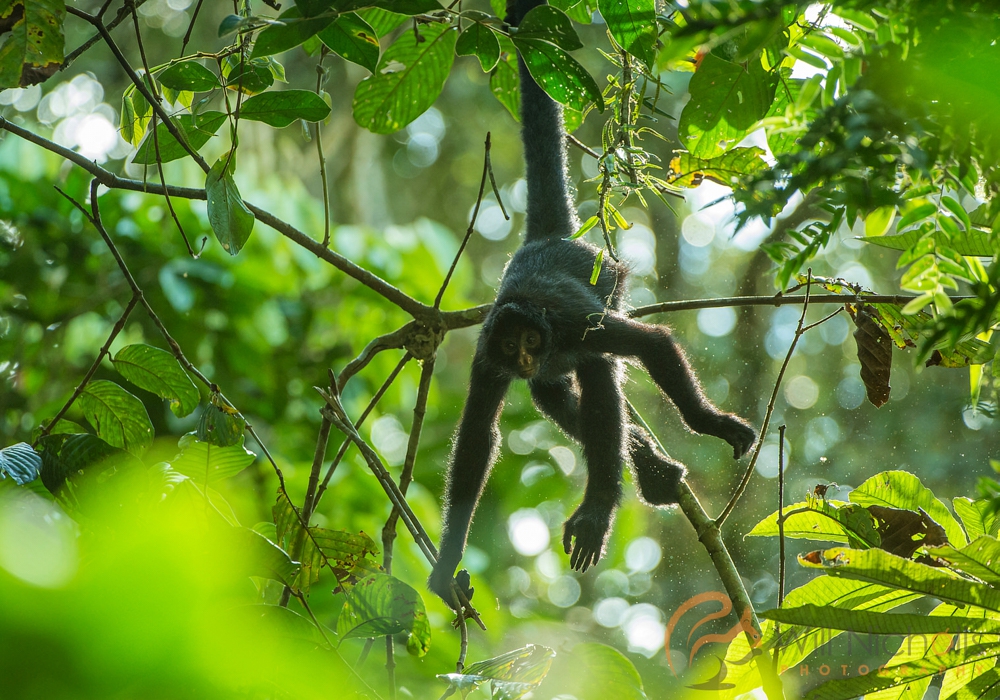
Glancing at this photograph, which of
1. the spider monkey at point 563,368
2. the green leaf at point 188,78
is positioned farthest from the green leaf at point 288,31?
the spider monkey at point 563,368

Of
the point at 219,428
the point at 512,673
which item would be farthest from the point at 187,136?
the point at 512,673

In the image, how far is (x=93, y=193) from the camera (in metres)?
2.20

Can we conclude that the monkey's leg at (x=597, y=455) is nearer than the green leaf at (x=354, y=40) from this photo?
No

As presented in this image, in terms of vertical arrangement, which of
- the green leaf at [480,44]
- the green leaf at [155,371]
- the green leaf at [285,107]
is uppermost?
the green leaf at [285,107]

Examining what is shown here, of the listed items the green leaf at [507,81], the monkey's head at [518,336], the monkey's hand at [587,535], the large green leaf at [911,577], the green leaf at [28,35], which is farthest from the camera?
the monkey's head at [518,336]

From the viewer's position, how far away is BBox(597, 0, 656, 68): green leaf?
187cm

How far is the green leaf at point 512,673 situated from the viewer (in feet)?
4.93

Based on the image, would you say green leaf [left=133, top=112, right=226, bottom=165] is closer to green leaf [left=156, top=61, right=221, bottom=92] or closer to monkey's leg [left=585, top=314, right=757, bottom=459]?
green leaf [left=156, top=61, right=221, bottom=92]

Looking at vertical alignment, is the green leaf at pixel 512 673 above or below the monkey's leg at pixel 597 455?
below

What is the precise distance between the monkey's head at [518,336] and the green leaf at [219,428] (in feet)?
5.57

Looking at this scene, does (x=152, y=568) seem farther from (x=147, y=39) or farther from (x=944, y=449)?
(x=147, y=39)

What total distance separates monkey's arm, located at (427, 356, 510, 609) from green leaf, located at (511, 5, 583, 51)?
2.23 m

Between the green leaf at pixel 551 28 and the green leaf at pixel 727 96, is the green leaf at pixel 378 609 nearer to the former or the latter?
the green leaf at pixel 551 28

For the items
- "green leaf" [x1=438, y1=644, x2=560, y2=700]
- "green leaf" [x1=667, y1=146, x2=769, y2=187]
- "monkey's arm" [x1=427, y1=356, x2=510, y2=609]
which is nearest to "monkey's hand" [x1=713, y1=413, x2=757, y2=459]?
"monkey's arm" [x1=427, y1=356, x2=510, y2=609]
